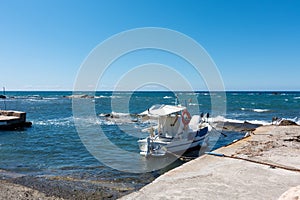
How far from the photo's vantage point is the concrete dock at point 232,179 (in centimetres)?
716

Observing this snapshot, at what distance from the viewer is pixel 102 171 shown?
12898mm

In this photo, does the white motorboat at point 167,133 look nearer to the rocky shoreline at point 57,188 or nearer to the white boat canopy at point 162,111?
the white boat canopy at point 162,111

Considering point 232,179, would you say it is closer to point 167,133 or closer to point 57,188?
point 57,188

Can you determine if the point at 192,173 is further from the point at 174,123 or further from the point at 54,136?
the point at 54,136

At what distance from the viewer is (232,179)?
331 inches

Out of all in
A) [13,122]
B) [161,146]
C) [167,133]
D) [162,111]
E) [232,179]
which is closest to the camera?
[232,179]

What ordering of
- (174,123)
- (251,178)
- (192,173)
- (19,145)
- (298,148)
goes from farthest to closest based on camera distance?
(19,145) < (174,123) < (298,148) < (192,173) < (251,178)

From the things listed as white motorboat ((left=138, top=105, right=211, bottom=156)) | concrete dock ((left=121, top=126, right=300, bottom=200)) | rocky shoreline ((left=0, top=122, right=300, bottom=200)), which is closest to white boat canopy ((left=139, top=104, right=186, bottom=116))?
white motorboat ((left=138, top=105, right=211, bottom=156))

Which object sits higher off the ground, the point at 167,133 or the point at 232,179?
the point at 167,133

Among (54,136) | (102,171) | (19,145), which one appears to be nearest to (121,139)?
(54,136)

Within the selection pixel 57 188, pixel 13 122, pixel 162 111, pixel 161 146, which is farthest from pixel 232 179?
pixel 13 122

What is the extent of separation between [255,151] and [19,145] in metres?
17.0

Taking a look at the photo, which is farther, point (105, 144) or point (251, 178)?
point (105, 144)

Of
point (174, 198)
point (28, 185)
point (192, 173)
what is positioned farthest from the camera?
point (28, 185)
